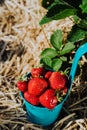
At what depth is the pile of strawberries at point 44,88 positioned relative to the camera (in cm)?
177

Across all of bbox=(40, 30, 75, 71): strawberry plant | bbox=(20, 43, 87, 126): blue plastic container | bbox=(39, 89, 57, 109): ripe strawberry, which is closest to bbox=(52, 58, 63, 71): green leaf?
bbox=(40, 30, 75, 71): strawberry plant

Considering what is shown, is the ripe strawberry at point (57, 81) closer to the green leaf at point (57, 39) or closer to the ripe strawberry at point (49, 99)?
the ripe strawberry at point (49, 99)

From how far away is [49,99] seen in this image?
1.76m

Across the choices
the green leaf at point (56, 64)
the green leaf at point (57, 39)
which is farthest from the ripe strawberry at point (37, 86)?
the green leaf at point (57, 39)

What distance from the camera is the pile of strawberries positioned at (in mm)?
1771

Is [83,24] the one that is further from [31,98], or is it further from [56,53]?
[31,98]

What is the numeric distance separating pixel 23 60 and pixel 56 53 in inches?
11.7

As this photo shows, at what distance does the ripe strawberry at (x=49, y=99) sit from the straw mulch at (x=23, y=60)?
207 millimetres

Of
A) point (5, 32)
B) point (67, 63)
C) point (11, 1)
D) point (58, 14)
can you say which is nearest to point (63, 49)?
point (67, 63)

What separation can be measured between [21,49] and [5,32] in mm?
183

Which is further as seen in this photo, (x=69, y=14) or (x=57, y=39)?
(x=57, y=39)

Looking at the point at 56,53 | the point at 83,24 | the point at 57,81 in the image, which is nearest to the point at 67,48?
the point at 56,53

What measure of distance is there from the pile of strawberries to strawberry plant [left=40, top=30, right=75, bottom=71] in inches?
6.1

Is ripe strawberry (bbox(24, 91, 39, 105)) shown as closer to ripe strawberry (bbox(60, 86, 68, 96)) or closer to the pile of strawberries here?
the pile of strawberries
